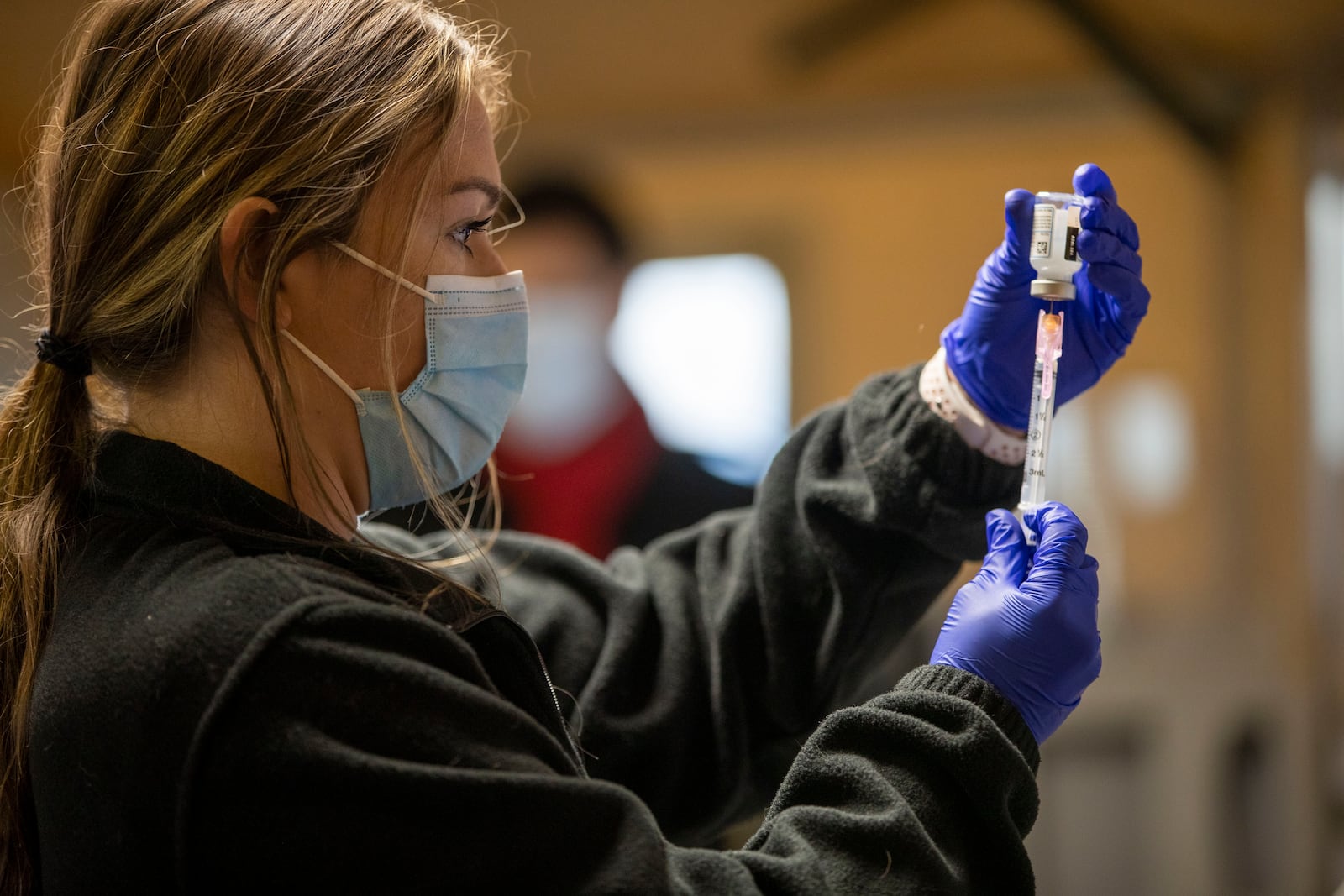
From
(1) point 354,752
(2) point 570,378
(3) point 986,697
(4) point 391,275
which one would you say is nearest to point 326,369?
(4) point 391,275

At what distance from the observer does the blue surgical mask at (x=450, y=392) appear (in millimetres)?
986

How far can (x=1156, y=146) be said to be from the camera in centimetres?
408

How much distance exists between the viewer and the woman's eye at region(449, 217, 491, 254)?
100 centimetres

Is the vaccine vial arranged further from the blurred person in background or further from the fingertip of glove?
the blurred person in background

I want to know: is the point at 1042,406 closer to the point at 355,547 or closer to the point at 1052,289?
the point at 1052,289

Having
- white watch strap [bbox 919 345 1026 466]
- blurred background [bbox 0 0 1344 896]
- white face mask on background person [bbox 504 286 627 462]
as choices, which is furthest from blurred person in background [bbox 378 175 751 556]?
white watch strap [bbox 919 345 1026 466]

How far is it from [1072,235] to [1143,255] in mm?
3395

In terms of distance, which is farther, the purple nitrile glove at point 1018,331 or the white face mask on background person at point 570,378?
the white face mask on background person at point 570,378

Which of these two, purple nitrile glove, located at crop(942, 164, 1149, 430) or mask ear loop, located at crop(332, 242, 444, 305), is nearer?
mask ear loop, located at crop(332, 242, 444, 305)

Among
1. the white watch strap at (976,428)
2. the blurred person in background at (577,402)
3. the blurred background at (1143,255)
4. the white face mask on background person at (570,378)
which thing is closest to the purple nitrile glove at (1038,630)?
the white watch strap at (976,428)

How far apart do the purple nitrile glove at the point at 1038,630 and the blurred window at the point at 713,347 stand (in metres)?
3.35

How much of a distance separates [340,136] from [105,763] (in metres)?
0.47

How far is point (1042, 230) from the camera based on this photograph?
100 centimetres

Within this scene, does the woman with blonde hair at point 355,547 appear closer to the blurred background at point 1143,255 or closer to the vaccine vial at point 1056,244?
the vaccine vial at point 1056,244
